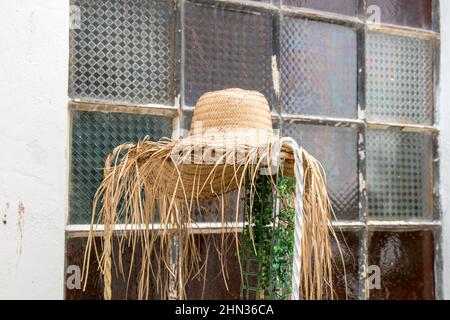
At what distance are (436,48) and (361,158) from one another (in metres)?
0.65

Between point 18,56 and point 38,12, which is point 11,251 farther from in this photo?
point 38,12

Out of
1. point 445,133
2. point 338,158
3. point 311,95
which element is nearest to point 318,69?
point 311,95

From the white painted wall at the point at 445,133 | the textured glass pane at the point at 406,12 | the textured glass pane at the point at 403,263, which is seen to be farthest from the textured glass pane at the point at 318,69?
the textured glass pane at the point at 403,263

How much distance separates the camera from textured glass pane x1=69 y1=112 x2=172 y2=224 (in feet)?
7.76

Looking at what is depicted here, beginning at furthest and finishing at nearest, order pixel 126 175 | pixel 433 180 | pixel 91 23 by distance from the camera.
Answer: pixel 433 180 < pixel 91 23 < pixel 126 175

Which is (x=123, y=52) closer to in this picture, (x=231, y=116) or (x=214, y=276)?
(x=231, y=116)

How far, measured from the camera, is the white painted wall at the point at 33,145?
2.19 meters

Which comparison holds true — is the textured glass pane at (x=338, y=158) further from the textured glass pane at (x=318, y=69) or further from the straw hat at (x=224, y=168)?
the straw hat at (x=224, y=168)

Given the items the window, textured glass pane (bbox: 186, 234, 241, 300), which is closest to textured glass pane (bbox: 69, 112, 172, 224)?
the window

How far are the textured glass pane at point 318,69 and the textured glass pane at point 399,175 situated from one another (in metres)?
0.21

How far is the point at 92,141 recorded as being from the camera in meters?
2.42

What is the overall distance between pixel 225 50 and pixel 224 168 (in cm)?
110

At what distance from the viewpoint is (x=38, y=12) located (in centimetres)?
227
